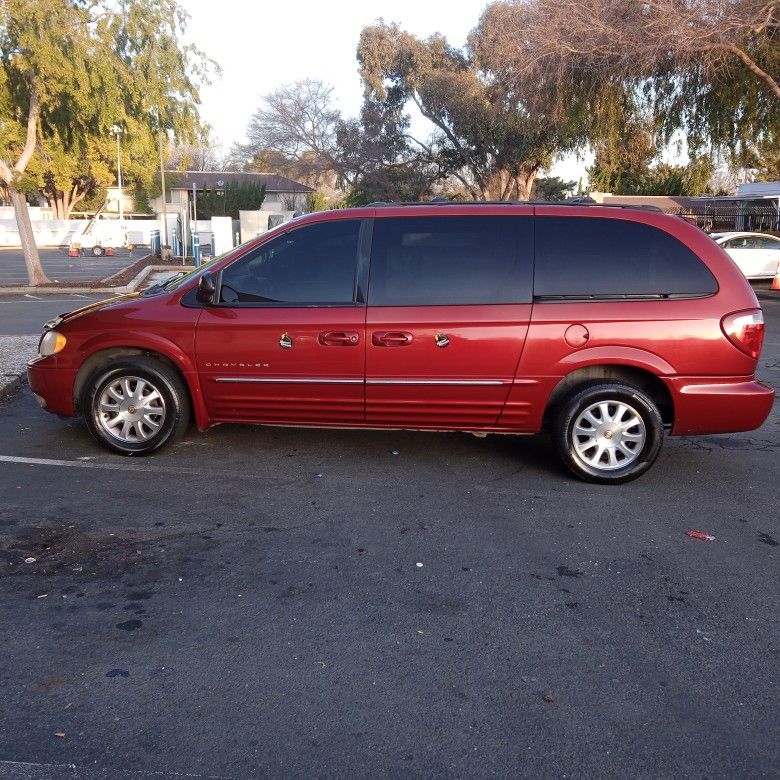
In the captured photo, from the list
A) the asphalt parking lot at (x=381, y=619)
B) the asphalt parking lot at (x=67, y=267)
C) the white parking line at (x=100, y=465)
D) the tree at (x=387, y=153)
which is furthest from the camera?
the tree at (x=387, y=153)

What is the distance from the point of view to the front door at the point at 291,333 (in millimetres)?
5938

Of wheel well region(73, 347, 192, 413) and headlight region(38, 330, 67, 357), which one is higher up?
headlight region(38, 330, 67, 357)

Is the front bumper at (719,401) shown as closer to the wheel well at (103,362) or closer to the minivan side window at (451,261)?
the minivan side window at (451,261)

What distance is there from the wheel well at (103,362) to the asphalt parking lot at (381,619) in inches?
→ 21.0

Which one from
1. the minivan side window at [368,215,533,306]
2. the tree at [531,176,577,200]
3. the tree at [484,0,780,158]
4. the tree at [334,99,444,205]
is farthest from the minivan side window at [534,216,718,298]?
the tree at [531,176,577,200]

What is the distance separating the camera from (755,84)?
788 inches

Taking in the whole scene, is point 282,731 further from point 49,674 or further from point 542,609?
point 542,609

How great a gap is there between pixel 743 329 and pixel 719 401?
1.68 ft

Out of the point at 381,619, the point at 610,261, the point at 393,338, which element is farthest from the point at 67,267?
the point at 381,619

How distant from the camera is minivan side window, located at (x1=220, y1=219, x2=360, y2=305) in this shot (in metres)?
Result: 6.02

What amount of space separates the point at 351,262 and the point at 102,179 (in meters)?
53.9

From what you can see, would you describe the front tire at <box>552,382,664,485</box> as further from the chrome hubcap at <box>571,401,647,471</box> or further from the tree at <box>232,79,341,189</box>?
the tree at <box>232,79,341,189</box>

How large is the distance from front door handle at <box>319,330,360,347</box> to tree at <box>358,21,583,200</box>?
3152 centimetres

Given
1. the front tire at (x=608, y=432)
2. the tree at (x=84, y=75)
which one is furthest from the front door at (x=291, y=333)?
the tree at (x=84, y=75)
